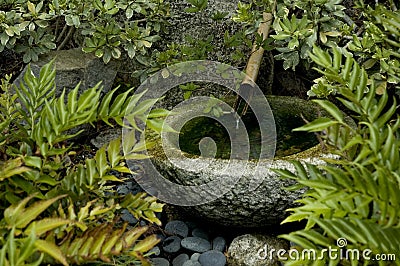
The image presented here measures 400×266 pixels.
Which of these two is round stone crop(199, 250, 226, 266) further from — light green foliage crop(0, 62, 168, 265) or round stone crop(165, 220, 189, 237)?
light green foliage crop(0, 62, 168, 265)

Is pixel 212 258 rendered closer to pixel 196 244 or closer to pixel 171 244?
pixel 196 244

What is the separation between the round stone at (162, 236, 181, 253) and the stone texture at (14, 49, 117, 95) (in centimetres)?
108

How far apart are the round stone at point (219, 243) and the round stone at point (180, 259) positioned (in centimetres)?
14

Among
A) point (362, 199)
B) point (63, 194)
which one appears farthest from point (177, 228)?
point (362, 199)

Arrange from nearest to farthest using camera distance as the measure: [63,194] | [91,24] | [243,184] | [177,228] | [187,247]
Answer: [63,194] < [243,184] < [187,247] < [177,228] < [91,24]

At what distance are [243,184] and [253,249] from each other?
0.35 metres

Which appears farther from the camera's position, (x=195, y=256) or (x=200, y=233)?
(x=200, y=233)

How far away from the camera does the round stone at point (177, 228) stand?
2.60m

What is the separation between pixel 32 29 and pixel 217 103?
108 centimetres

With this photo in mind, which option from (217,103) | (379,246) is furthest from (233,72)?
(379,246)

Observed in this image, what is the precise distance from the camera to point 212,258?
7.97ft

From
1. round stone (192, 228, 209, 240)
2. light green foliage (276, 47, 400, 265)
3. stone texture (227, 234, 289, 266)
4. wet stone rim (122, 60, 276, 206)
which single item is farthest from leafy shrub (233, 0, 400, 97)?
light green foliage (276, 47, 400, 265)

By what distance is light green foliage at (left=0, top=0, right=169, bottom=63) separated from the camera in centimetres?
294

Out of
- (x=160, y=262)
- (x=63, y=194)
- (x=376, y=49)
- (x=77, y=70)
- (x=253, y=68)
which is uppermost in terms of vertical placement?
(x=376, y=49)
